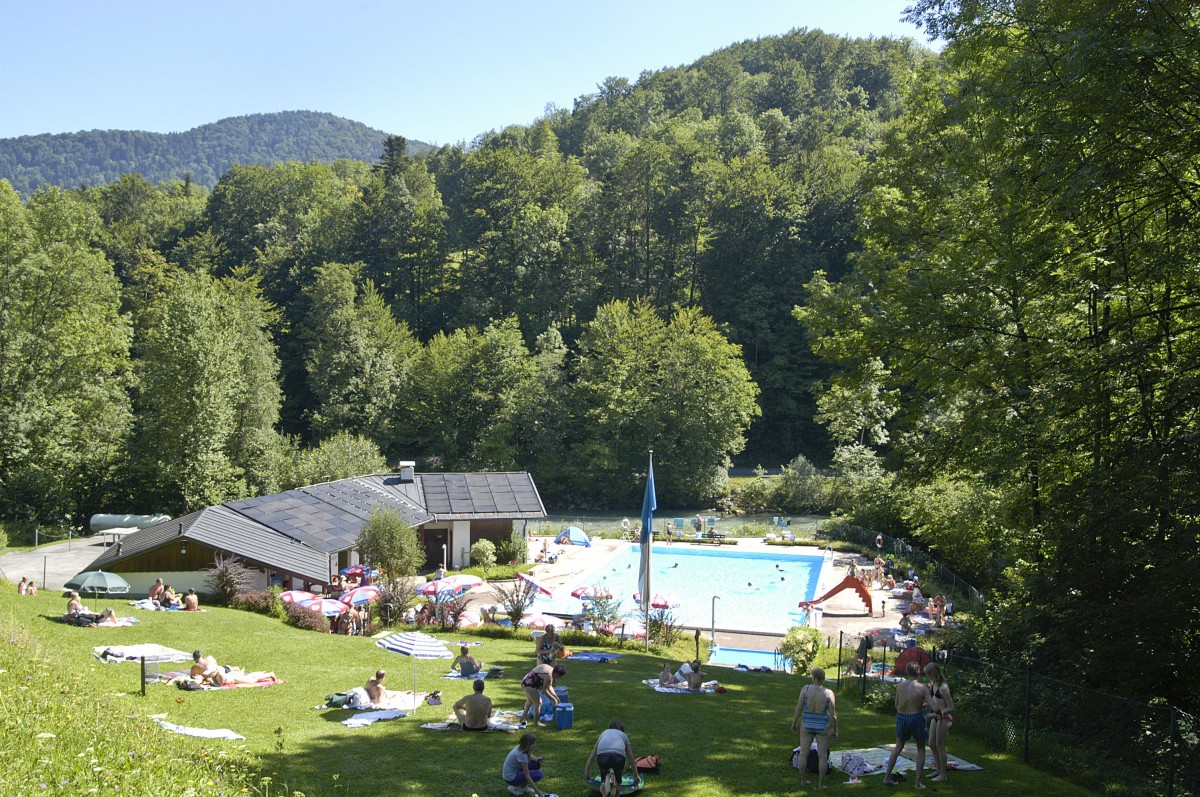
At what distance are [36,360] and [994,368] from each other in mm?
43995

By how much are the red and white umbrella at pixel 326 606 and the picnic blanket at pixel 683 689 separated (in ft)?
26.5

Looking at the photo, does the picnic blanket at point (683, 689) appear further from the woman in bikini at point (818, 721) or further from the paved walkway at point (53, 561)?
the paved walkway at point (53, 561)

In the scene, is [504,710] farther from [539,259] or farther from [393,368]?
[539,259]

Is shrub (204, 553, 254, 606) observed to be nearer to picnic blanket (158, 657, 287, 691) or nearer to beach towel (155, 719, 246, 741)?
picnic blanket (158, 657, 287, 691)

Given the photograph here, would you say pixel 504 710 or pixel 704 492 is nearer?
pixel 504 710

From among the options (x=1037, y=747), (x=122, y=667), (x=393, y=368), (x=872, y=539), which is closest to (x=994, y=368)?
(x=1037, y=747)

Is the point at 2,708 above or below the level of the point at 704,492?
above

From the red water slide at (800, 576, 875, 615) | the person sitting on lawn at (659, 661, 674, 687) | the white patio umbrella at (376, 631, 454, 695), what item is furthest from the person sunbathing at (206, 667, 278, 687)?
the red water slide at (800, 576, 875, 615)

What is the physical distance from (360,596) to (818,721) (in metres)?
14.3

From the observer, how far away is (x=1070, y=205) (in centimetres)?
1173

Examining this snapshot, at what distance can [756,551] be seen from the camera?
128 feet

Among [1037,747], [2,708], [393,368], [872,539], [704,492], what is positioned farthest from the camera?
[393,368]

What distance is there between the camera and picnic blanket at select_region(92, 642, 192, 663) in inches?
613

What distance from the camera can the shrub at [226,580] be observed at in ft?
78.0
